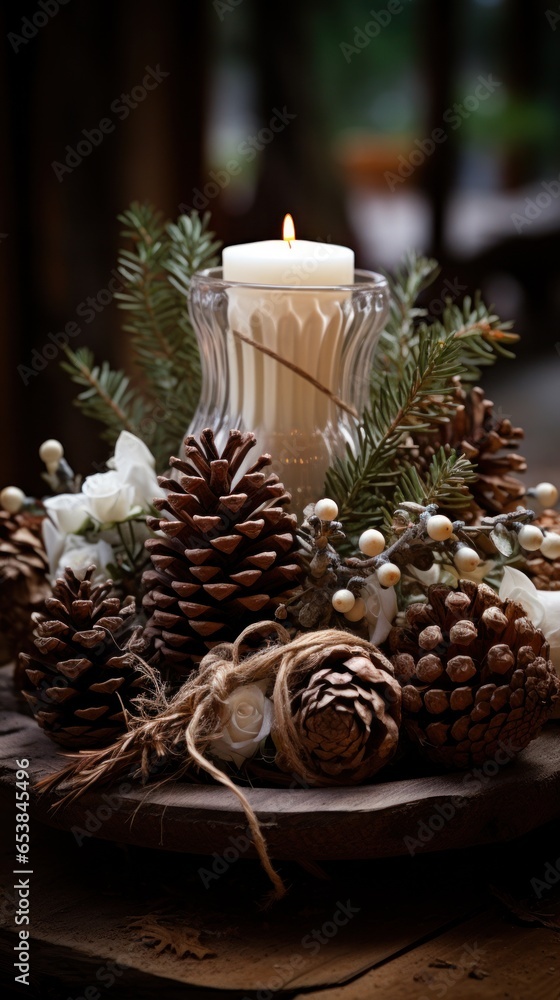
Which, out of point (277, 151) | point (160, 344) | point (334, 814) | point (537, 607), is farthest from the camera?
point (277, 151)

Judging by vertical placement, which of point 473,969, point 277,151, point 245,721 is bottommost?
point 473,969

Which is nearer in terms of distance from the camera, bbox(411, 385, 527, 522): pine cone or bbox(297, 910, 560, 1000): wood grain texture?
bbox(297, 910, 560, 1000): wood grain texture

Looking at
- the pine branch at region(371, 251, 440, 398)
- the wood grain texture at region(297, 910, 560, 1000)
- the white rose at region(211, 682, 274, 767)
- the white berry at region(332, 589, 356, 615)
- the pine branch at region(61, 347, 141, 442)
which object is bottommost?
the wood grain texture at region(297, 910, 560, 1000)

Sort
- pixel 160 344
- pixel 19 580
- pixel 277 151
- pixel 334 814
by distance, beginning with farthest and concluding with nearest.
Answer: pixel 277 151
pixel 160 344
pixel 19 580
pixel 334 814

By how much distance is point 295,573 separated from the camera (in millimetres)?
591

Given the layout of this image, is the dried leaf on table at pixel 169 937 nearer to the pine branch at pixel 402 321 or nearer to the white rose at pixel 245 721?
the white rose at pixel 245 721

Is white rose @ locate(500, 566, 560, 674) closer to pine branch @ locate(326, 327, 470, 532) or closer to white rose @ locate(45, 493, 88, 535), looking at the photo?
pine branch @ locate(326, 327, 470, 532)

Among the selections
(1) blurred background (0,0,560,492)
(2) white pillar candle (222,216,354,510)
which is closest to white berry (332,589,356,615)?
(2) white pillar candle (222,216,354,510)

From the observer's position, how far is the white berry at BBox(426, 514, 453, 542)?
57cm

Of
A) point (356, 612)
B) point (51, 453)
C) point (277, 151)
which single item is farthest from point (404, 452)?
point (277, 151)

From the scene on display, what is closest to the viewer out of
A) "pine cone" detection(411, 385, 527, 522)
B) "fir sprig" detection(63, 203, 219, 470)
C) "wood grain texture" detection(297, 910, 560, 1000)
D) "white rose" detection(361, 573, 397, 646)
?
"wood grain texture" detection(297, 910, 560, 1000)

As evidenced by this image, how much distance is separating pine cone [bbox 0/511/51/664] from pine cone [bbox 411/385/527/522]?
0.91 ft

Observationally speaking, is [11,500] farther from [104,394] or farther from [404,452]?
[404,452]

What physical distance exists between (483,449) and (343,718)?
26cm
